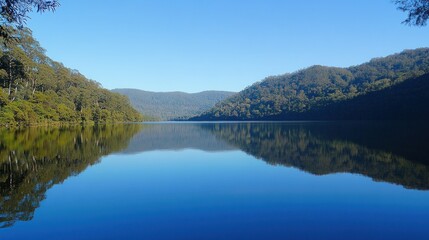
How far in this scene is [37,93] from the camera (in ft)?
240

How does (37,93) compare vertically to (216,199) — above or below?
above

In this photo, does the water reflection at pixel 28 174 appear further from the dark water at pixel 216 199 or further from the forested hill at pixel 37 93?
the forested hill at pixel 37 93

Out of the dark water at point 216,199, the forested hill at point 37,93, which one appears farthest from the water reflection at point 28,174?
the forested hill at point 37,93

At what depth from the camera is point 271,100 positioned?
192625 mm

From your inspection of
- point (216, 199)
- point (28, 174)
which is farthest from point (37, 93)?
point (216, 199)

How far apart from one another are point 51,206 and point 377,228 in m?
8.75

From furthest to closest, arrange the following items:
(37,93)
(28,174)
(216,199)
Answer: (37,93) → (28,174) → (216,199)

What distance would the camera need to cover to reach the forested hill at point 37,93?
59.4 meters

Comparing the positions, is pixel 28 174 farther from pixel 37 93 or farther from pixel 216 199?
pixel 37 93

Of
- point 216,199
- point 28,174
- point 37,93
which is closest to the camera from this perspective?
point 216,199

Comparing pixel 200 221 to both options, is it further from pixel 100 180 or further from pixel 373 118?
pixel 373 118

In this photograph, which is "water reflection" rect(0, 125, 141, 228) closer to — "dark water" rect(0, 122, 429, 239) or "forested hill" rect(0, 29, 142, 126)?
"dark water" rect(0, 122, 429, 239)

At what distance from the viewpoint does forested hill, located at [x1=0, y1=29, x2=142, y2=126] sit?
195ft

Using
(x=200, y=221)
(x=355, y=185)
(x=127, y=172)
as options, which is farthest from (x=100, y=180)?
Result: (x=355, y=185)
